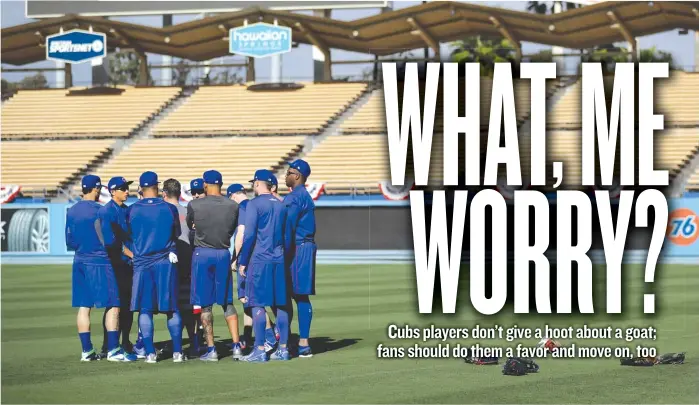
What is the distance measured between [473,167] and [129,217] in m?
3.15

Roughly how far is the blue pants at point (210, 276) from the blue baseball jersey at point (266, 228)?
7.9 inches

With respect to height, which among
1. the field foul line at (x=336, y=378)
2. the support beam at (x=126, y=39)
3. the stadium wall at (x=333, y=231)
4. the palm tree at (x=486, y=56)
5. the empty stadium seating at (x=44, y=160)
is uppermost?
the support beam at (x=126, y=39)

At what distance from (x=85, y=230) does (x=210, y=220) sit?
1139mm

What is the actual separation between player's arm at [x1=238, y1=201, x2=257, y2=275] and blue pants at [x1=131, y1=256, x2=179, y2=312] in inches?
24.8

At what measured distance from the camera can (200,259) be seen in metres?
9.91

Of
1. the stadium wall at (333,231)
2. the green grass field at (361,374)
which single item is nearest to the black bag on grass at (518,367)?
the green grass field at (361,374)

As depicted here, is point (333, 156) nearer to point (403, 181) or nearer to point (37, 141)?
point (37, 141)

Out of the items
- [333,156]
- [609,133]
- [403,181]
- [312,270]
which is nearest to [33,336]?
[312,270]

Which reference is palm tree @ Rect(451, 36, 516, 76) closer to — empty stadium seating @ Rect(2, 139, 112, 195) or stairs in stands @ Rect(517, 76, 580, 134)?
stairs in stands @ Rect(517, 76, 580, 134)

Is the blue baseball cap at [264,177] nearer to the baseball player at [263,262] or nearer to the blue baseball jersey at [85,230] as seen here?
the baseball player at [263,262]

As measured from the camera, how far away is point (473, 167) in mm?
10031

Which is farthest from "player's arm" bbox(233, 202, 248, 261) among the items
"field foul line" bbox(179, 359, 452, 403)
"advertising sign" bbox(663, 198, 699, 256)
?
"advertising sign" bbox(663, 198, 699, 256)

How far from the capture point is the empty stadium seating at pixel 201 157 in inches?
898

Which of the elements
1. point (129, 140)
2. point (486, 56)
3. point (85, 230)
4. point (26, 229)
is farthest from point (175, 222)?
point (129, 140)
